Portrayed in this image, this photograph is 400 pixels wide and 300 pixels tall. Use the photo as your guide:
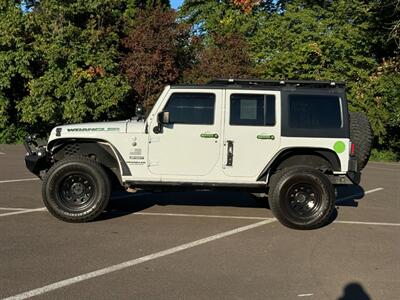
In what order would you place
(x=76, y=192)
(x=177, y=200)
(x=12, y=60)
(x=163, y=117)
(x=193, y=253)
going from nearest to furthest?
(x=193, y=253) < (x=163, y=117) < (x=76, y=192) < (x=177, y=200) < (x=12, y=60)

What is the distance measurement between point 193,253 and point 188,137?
211 cm

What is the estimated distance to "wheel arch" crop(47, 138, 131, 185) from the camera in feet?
26.5

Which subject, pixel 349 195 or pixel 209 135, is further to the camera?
pixel 349 195

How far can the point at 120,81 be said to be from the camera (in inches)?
814

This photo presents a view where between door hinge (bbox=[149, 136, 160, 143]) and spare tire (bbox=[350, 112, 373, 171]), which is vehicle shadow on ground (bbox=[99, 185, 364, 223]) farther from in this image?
door hinge (bbox=[149, 136, 160, 143])

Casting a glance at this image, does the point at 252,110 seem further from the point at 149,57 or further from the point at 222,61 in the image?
the point at 222,61

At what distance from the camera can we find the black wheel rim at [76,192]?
7.88 metres

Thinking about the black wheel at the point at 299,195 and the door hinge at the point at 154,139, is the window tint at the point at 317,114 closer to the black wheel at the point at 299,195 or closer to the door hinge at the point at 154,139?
the black wheel at the point at 299,195

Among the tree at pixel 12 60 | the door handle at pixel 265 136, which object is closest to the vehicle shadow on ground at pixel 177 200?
the door handle at pixel 265 136

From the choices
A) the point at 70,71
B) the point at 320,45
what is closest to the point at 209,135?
the point at 70,71

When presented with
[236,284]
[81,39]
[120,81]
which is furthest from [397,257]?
[81,39]

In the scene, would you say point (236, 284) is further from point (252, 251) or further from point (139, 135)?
point (139, 135)

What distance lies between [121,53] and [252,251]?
647 inches

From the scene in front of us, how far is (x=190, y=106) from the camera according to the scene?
26.2 feet
